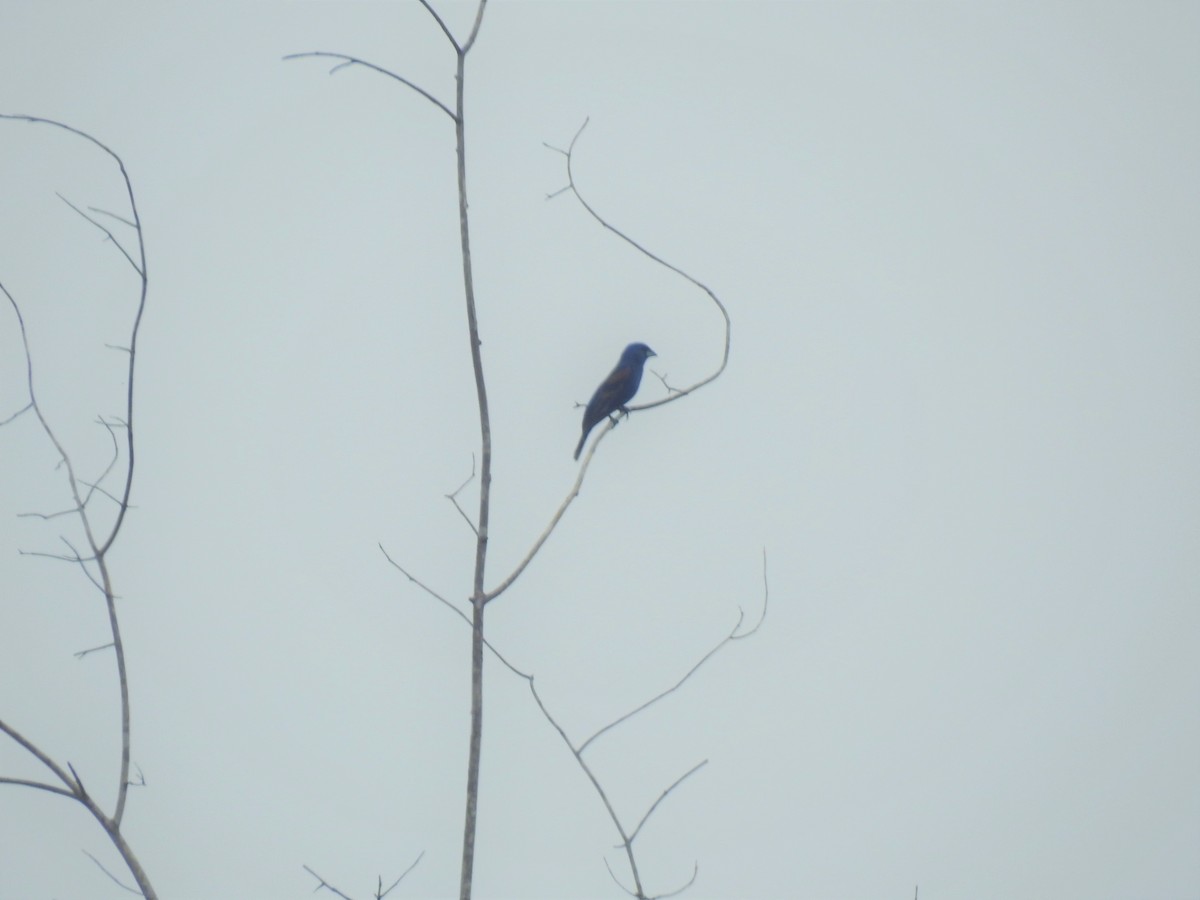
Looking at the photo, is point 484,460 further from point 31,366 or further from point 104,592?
point 31,366

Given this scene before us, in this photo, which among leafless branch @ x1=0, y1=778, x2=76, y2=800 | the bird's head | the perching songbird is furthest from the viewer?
the bird's head

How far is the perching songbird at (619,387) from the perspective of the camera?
934 centimetres

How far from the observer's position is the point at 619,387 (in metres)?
9.35

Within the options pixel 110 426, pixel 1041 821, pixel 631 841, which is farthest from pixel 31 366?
pixel 1041 821

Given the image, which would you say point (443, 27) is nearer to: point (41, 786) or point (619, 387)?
point (41, 786)

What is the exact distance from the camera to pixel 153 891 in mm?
Result: 2969

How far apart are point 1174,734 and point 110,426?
56414 millimetres

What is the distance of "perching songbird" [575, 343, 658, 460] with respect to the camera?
934 cm

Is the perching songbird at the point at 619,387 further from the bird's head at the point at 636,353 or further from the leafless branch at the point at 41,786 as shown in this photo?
the leafless branch at the point at 41,786

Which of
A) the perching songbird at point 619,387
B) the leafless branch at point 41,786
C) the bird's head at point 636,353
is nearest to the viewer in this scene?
the leafless branch at point 41,786

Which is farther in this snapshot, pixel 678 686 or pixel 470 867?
pixel 678 686

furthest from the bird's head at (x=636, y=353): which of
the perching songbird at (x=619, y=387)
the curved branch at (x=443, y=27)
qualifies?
the curved branch at (x=443, y=27)

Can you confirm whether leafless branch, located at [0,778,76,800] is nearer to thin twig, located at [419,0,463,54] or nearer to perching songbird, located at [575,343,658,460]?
thin twig, located at [419,0,463,54]

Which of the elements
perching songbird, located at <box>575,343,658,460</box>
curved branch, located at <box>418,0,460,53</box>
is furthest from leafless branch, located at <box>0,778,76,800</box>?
perching songbird, located at <box>575,343,658,460</box>
